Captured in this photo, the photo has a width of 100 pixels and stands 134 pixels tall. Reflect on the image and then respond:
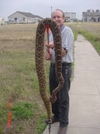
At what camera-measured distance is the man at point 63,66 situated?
3751 mm

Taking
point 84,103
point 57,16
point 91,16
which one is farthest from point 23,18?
point 57,16

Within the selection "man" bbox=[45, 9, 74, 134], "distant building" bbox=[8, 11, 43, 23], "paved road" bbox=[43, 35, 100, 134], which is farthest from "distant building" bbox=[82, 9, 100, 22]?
"man" bbox=[45, 9, 74, 134]

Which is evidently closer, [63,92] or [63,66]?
[63,66]

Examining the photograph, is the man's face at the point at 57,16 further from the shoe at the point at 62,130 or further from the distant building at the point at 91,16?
the distant building at the point at 91,16

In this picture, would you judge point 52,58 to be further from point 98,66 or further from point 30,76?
point 98,66

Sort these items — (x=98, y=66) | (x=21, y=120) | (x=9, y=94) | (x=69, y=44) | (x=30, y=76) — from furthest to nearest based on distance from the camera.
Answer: (x=98, y=66)
(x=30, y=76)
(x=9, y=94)
(x=21, y=120)
(x=69, y=44)

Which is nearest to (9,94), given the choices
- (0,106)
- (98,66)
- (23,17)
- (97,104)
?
(0,106)

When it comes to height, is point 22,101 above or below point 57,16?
below

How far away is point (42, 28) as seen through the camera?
10.6 ft

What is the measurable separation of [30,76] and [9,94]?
1.96 meters

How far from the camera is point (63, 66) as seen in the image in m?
3.98

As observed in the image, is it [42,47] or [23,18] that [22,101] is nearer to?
[42,47]

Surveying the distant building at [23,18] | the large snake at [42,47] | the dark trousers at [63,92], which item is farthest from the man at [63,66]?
the distant building at [23,18]

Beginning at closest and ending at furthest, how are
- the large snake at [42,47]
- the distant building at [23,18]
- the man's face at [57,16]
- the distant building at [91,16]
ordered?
the large snake at [42,47], the man's face at [57,16], the distant building at [23,18], the distant building at [91,16]
